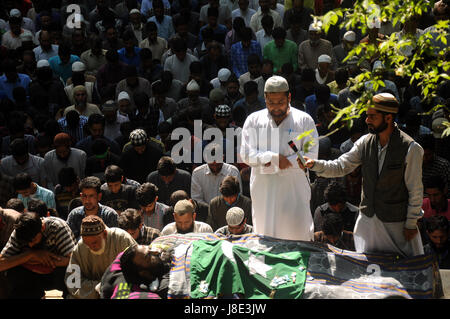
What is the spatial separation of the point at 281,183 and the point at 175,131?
342cm

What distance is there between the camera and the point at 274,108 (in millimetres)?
7164

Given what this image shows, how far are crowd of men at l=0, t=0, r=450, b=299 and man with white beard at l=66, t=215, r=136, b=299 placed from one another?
1 centimetres

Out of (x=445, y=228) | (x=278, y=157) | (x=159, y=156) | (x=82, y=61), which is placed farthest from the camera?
(x=82, y=61)

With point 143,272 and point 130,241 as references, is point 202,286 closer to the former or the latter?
point 143,272

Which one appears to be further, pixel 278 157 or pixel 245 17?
pixel 245 17

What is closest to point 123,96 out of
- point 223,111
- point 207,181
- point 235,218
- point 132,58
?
point 132,58

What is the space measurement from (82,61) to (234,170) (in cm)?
531

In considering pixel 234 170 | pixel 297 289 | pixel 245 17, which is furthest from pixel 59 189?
pixel 245 17

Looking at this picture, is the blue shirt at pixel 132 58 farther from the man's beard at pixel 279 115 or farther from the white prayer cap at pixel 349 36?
the man's beard at pixel 279 115

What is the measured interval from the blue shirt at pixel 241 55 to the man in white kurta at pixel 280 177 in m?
5.20

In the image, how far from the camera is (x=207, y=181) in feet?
30.1

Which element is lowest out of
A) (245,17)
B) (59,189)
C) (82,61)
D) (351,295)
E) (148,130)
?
(351,295)

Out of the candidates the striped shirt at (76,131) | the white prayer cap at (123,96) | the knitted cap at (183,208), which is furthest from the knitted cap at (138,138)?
the knitted cap at (183,208)

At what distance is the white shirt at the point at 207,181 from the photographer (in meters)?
9.15
